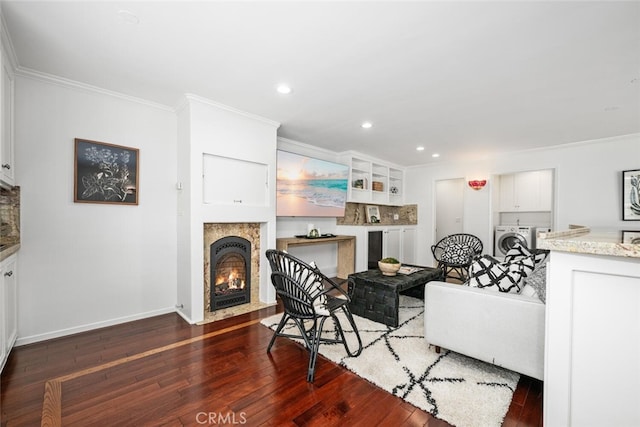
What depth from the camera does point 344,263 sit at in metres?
5.21

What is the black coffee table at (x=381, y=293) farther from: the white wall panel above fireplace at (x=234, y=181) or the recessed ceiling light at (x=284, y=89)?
the recessed ceiling light at (x=284, y=89)

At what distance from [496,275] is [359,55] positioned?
2047 millimetres

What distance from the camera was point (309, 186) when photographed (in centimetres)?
425

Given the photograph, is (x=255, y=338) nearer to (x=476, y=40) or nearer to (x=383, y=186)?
(x=476, y=40)

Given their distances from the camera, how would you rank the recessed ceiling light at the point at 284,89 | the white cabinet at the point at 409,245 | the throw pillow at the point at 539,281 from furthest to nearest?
the white cabinet at the point at 409,245 → the recessed ceiling light at the point at 284,89 → the throw pillow at the point at 539,281

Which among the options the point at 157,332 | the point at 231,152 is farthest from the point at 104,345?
the point at 231,152

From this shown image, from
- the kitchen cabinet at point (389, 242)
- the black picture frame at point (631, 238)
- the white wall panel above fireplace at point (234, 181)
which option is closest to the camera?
the black picture frame at point (631, 238)

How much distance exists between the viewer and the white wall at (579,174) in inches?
162

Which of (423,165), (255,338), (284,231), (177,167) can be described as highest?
(423,165)

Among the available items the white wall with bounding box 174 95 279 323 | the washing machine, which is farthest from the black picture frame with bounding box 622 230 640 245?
Answer: the washing machine

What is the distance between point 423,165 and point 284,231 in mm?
3792

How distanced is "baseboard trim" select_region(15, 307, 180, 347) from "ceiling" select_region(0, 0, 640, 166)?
2.39 m

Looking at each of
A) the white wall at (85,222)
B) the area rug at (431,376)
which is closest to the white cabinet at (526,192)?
the area rug at (431,376)

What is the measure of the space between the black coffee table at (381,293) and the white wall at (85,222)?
7.32ft
